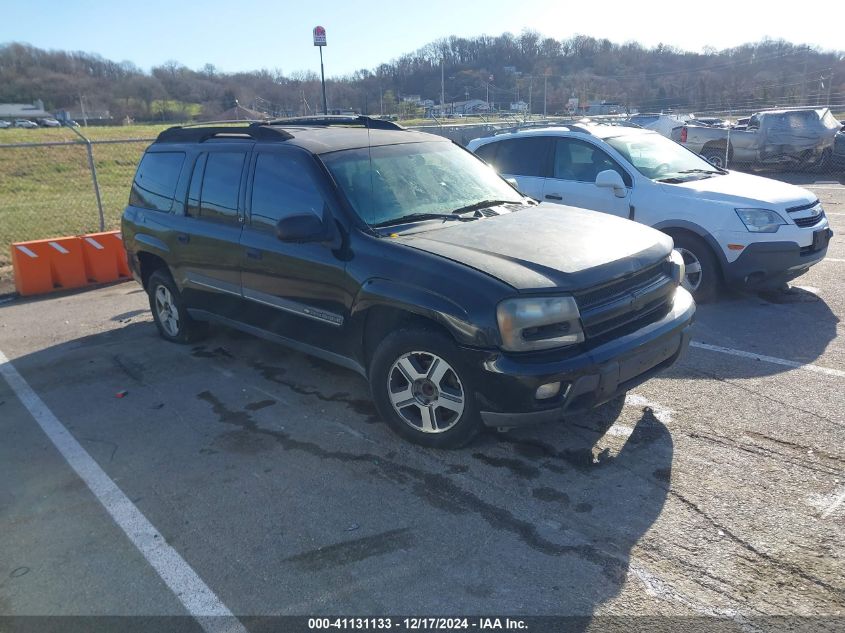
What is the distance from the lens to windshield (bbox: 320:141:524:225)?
4473 millimetres

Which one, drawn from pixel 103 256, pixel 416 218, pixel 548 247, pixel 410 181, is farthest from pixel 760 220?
pixel 103 256

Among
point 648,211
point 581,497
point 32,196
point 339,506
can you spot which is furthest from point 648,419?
point 32,196

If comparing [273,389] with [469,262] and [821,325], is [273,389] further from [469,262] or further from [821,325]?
[821,325]

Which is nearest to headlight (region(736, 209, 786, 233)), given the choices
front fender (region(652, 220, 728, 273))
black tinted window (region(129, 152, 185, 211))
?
front fender (region(652, 220, 728, 273))

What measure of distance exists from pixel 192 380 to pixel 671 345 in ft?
12.1

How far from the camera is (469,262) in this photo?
3.73 m

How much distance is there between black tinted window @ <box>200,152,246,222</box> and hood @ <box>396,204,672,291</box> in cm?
169

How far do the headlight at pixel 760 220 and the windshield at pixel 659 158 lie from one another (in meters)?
0.96

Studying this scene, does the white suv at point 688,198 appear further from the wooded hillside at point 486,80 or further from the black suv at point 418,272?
the wooded hillside at point 486,80

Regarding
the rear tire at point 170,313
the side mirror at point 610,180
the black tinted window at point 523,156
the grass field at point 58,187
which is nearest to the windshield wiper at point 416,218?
the rear tire at point 170,313

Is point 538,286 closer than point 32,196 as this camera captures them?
Yes

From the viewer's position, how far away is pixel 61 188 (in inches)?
857

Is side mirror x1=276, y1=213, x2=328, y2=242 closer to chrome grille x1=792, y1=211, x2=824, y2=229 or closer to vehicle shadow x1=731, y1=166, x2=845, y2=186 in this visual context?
chrome grille x1=792, y1=211, x2=824, y2=229

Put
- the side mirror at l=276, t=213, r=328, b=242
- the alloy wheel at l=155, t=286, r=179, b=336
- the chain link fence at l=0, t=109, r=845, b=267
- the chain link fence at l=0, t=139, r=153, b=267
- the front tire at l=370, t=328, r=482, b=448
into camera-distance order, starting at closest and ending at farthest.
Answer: the front tire at l=370, t=328, r=482, b=448 < the side mirror at l=276, t=213, r=328, b=242 < the alloy wheel at l=155, t=286, r=179, b=336 < the chain link fence at l=0, t=139, r=153, b=267 < the chain link fence at l=0, t=109, r=845, b=267
